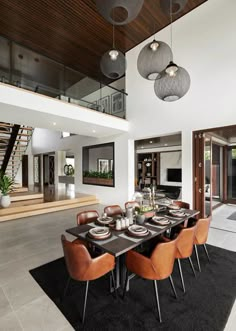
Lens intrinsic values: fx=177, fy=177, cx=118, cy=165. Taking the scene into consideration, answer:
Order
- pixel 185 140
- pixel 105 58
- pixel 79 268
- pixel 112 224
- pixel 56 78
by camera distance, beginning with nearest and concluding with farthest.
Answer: pixel 79 268 → pixel 112 224 → pixel 105 58 → pixel 185 140 → pixel 56 78

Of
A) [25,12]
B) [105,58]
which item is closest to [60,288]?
[105,58]

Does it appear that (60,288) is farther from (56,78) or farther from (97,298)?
(56,78)

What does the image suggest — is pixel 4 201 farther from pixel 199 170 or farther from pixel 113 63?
pixel 199 170

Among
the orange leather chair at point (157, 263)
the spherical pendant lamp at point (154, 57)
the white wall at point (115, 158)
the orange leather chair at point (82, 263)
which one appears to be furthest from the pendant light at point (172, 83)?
the white wall at point (115, 158)

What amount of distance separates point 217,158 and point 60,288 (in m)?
6.64

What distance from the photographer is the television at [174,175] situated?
1002 cm

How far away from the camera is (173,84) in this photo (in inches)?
90.1

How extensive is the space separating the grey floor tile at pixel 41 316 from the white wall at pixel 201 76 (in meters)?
3.82

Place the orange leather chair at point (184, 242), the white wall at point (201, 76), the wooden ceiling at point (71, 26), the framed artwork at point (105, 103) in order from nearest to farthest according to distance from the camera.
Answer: the orange leather chair at point (184, 242)
the white wall at point (201, 76)
the wooden ceiling at point (71, 26)
the framed artwork at point (105, 103)

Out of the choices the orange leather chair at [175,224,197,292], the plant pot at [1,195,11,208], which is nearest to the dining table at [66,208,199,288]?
the orange leather chair at [175,224,197,292]

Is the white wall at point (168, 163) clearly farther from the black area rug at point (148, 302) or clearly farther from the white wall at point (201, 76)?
the black area rug at point (148, 302)

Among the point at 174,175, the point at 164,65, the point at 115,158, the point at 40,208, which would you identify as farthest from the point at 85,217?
the point at 174,175

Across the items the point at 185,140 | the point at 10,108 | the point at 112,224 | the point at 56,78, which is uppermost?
the point at 56,78

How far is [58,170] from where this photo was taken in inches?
416
